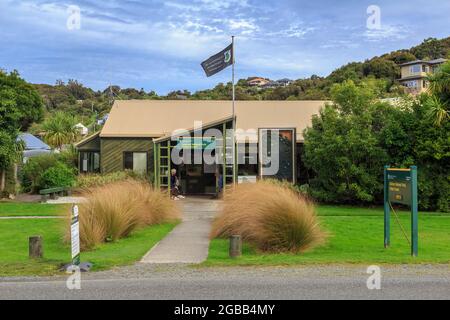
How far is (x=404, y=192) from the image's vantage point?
11.0m

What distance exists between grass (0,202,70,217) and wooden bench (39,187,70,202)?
0.99 meters

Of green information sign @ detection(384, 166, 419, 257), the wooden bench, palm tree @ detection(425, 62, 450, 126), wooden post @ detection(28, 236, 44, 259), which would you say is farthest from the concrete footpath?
palm tree @ detection(425, 62, 450, 126)

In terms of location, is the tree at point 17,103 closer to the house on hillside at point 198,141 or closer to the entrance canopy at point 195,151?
the house on hillside at point 198,141

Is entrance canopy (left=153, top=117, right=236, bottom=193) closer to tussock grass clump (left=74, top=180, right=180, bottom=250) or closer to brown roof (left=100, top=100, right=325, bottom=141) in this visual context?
brown roof (left=100, top=100, right=325, bottom=141)

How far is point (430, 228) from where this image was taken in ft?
50.8

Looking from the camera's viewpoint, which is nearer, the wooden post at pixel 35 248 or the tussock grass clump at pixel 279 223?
the wooden post at pixel 35 248

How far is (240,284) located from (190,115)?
2326cm

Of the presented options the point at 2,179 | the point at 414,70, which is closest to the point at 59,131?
the point at 2,179

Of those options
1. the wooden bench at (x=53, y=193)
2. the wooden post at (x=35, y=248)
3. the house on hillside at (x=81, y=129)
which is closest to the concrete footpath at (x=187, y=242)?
the wooden post at (x=35, y=248)

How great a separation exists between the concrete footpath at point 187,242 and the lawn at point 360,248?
34cm

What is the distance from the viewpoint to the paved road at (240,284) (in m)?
7.15
